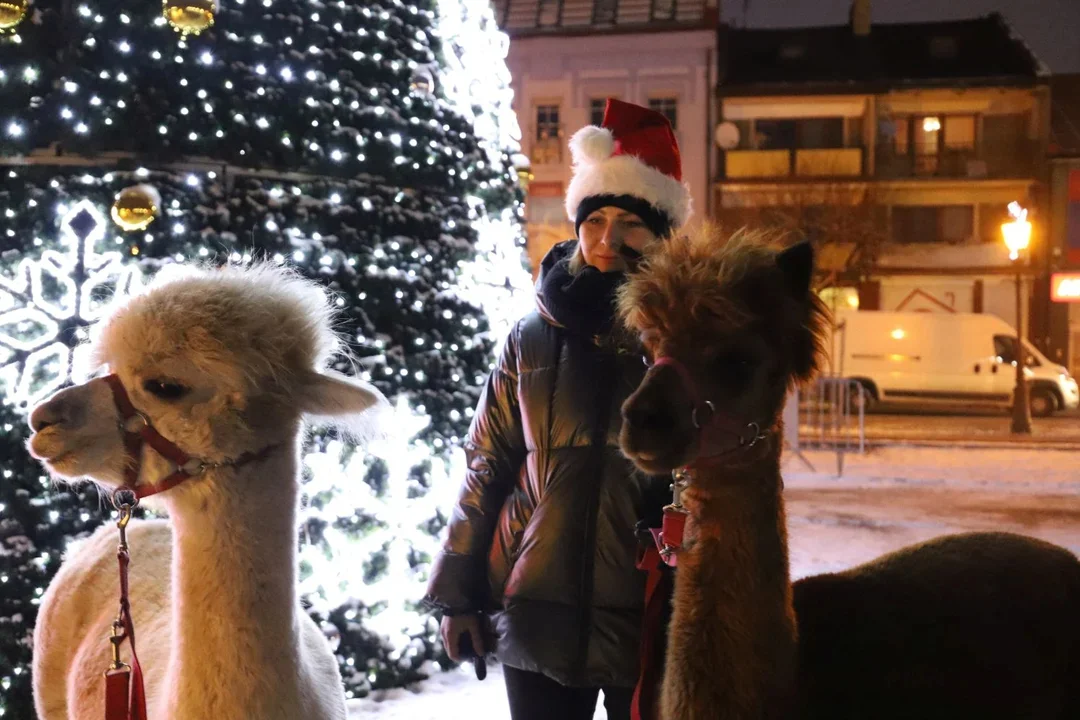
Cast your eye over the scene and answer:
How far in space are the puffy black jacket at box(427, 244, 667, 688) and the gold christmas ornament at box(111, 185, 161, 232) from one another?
2171 mm

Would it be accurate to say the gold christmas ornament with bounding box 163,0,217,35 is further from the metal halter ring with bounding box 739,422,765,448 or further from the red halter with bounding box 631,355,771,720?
the metal halter ring with bounding box 739,422,765,448

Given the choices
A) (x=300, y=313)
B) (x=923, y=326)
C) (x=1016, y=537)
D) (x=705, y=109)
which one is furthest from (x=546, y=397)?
(x=705, y=109)

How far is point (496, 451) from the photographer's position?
206 centimetres

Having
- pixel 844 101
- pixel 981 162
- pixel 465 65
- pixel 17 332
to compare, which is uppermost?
pixel 844 101

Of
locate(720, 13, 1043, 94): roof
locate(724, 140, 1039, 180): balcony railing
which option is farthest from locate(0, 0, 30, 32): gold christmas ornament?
locate(720, 13, 1043, 94): roof

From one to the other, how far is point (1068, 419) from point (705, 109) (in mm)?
11384

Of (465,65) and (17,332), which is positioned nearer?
(17,332)

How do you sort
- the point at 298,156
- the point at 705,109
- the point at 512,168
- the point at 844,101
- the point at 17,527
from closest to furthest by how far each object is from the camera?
the point at 17,527 → the point at 298,156 → the point at 512,168 → the point at 705,109 → the point at 844,101

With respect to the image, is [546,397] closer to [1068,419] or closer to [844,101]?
[1068,419]

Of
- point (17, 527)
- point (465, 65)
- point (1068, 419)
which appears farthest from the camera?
point (1068, 419)

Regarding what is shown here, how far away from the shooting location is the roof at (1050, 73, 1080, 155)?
23625mm

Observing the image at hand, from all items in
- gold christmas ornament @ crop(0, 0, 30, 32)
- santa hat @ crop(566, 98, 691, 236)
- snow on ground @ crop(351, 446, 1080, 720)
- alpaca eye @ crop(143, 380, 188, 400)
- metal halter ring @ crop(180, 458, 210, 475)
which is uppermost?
gold christmas ornament @ crop(0, 0, 30, 32)

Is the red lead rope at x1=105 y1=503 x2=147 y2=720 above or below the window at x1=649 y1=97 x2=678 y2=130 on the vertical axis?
below

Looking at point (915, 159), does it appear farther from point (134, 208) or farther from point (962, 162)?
point (134, 208)
